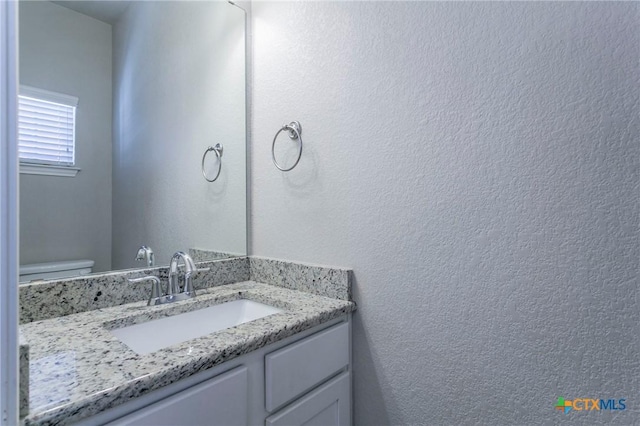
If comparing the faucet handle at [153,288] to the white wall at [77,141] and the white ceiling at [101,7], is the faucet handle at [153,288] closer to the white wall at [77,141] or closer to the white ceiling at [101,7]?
the white wall at [77,141]

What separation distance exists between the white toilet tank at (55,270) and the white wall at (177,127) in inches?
3.9

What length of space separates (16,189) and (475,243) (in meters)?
1.00

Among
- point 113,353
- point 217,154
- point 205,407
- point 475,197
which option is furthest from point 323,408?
point 217,154

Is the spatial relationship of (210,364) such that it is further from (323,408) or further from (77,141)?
(77,141)

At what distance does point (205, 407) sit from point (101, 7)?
1377mm

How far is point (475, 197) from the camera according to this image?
2.99 ft

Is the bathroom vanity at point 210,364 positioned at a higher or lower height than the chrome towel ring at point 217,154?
lower

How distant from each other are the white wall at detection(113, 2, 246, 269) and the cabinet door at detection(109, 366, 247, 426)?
643 mm

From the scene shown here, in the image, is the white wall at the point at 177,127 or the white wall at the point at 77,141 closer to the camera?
the white wall at the point at 77,141

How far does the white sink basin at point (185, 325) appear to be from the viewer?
3.18ft

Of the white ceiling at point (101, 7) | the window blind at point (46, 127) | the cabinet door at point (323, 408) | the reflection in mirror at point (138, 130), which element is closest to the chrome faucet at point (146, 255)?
the reflection in mirror at point (138, 130)

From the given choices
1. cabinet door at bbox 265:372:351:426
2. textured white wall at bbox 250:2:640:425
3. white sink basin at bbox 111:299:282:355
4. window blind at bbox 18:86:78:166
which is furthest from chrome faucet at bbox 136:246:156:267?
cabinet door at bbox 265:372:351:426

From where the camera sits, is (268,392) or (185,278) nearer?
(268,392)

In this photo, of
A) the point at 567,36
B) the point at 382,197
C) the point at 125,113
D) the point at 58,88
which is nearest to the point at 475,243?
the point at 382,197
